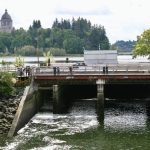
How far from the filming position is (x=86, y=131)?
158 ft

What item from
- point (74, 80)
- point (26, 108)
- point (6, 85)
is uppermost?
point (74, 80)

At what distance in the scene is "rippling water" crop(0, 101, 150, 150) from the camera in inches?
1670

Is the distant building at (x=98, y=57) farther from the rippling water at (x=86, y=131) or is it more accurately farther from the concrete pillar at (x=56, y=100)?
the concrete pillar at (x=56, y=100)

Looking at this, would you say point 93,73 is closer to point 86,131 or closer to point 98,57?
point 86,131

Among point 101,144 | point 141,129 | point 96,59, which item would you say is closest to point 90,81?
point 141,129

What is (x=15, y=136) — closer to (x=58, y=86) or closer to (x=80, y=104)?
(x=58, y=86)

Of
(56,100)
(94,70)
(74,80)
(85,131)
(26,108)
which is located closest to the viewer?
(85,131)

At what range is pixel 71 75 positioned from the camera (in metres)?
56.7

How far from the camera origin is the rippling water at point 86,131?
42.4 metres

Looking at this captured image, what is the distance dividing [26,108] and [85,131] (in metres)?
7.73

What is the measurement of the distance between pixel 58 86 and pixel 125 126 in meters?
11.6

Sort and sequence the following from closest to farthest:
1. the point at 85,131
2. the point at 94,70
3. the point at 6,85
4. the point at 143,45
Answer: the point at 85,131 → the point at 6,85 → the point at 94,70 → the point at 143,45

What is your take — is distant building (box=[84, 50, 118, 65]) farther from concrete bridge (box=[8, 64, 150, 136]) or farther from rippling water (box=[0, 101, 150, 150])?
rippling water (box=[0, 101, 150, 150])

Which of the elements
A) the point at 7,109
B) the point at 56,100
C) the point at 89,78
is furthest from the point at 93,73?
the point at 7,109
